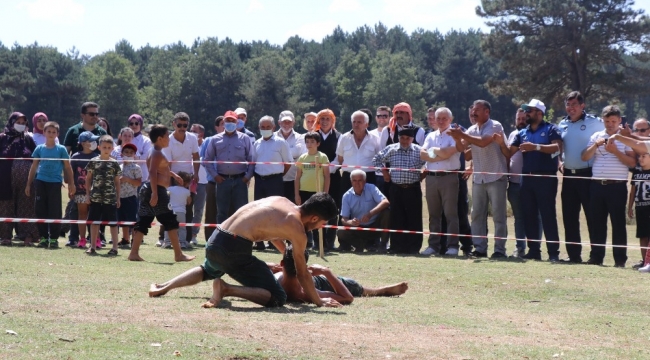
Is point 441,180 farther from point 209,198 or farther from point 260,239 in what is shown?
point 260,239

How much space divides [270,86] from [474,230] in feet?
290

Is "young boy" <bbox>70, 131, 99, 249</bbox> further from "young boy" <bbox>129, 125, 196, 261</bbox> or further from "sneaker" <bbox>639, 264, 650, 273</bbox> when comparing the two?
"sneaker" <bbox>639, 264, 650, 273</bbox>

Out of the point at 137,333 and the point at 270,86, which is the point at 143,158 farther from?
the point at 270,86

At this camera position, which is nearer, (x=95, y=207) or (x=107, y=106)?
(x=95, y=207)

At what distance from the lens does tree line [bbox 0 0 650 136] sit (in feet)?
206

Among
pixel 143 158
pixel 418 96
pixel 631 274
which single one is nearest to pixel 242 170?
pixel 143 158

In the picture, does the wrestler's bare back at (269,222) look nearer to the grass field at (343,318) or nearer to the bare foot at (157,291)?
the grass field at (343,318)

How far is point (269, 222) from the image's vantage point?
9.55 m

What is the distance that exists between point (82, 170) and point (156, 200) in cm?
297

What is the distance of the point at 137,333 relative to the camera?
7.73 m

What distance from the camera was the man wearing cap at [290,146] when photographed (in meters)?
17.8

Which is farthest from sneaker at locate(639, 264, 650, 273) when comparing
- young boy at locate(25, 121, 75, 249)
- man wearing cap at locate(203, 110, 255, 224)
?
young boy at locate(25, 121, 75, 249)

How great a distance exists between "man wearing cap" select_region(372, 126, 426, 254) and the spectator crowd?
0.08 ft

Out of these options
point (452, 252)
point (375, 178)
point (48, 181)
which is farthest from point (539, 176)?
point (48, 181)
